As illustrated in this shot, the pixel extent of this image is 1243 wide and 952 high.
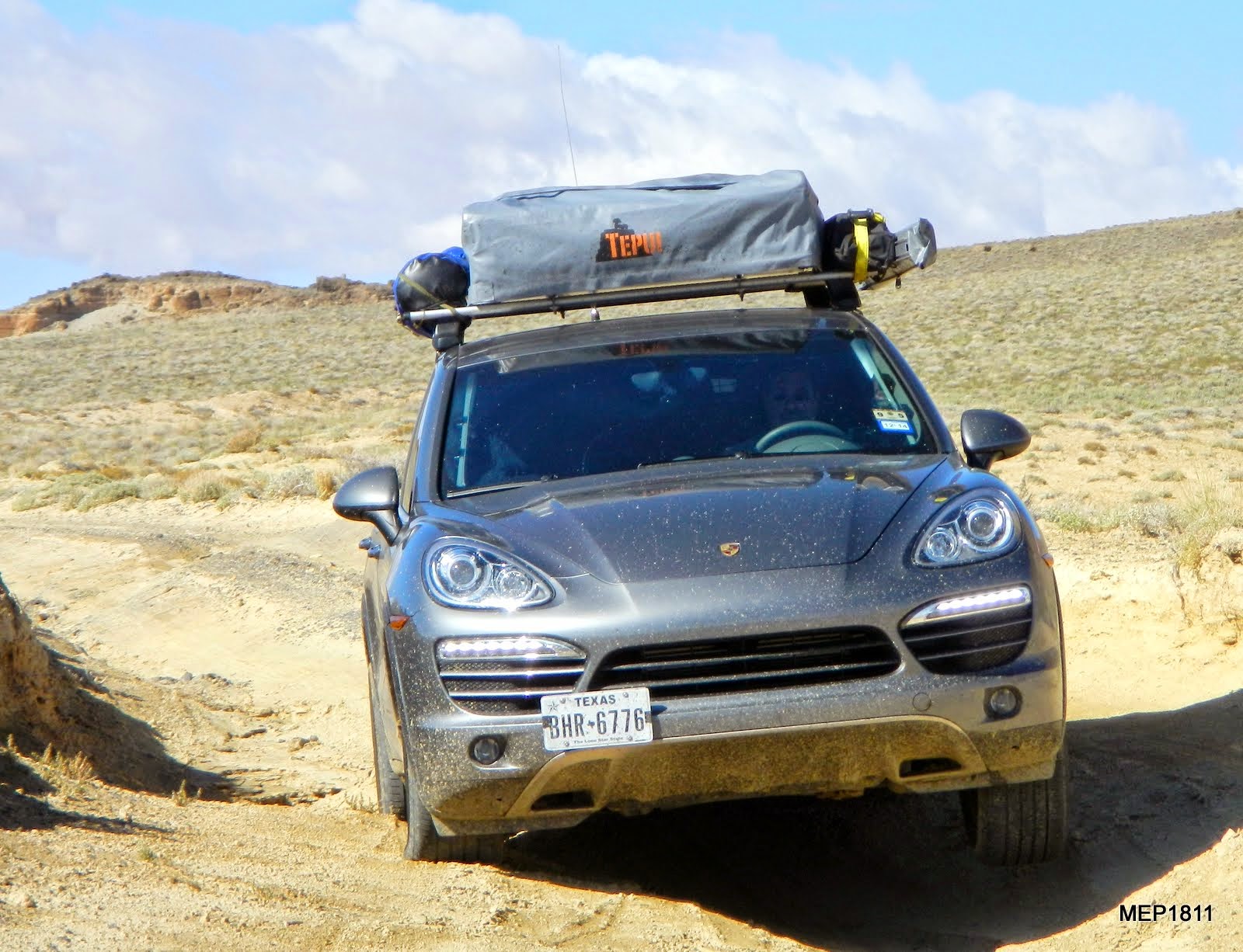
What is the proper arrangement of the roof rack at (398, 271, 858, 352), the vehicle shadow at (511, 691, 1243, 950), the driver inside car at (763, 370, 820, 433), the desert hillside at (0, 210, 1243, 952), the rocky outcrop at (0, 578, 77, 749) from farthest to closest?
the rocky outcrop at (0, 578, 77, 749) < the roof rack at (398, 271, 858, 352) < the driver inside car at (763, 370, 820, 433) < the vehicle shadow at (511, 691, 1243, 950) < the desert hillside at (0, 210, 1243, 952)

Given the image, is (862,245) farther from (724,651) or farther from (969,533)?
(724,651)

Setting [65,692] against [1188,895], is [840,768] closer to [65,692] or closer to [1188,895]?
[1188,895]

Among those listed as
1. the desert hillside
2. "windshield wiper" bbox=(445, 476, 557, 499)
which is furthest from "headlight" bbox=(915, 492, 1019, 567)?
"windshield wiper" bbox=(445, 476, 557, 499)

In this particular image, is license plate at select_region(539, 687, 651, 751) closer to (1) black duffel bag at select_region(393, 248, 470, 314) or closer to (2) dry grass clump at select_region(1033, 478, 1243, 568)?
(1) black duffel bag at select_region(393, 248, 470, 314)

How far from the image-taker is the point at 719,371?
17.3 ft

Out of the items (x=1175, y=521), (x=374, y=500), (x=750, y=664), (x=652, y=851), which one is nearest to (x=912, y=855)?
(x=652, y=851)

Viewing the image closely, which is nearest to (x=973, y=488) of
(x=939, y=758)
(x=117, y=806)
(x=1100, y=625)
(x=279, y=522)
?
(x=939, y=758)

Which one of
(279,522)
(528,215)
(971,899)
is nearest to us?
(971,899)

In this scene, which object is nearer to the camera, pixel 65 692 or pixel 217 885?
pixel 217 885

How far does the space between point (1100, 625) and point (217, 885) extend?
544 centimetres

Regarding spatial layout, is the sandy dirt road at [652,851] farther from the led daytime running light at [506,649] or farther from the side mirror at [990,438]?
the side mirror at [990,438]

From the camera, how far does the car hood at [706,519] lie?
3.93 m

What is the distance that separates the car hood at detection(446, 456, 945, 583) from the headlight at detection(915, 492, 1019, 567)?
0.44 ft

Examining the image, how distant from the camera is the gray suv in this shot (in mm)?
3783
